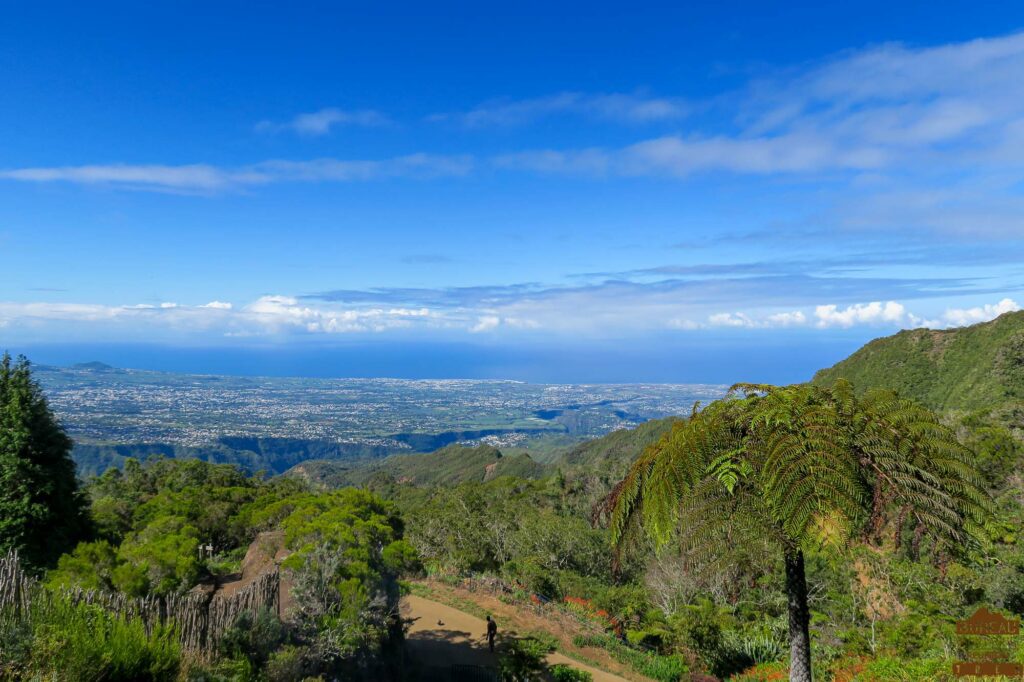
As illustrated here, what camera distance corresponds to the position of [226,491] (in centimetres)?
3120

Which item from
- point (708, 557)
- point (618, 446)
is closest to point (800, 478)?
point (708, 557)

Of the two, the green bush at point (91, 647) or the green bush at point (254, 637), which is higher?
the green bush at point (91, 647)

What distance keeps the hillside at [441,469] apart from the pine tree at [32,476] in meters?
87.5

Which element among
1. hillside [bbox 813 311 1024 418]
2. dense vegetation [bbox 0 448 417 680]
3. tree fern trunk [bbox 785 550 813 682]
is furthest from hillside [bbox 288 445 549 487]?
tree fern trunk [bbox 785 550 813 682]

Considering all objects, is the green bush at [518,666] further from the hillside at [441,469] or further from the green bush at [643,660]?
the hillside at [441,469]

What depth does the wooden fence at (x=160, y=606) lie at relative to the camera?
13.1 feet

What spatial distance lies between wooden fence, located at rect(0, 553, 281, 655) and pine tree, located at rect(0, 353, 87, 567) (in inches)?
345

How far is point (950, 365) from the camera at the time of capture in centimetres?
5903

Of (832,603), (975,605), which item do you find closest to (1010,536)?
(975,605)

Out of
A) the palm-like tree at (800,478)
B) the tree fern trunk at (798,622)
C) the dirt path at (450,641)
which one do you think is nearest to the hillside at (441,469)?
the dirt path at (450,641)

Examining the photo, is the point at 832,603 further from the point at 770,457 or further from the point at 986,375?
the point at 986,375

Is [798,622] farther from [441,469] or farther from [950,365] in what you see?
[441,469]

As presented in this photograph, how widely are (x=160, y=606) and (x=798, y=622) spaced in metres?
5.94

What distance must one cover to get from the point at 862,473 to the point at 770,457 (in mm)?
806
